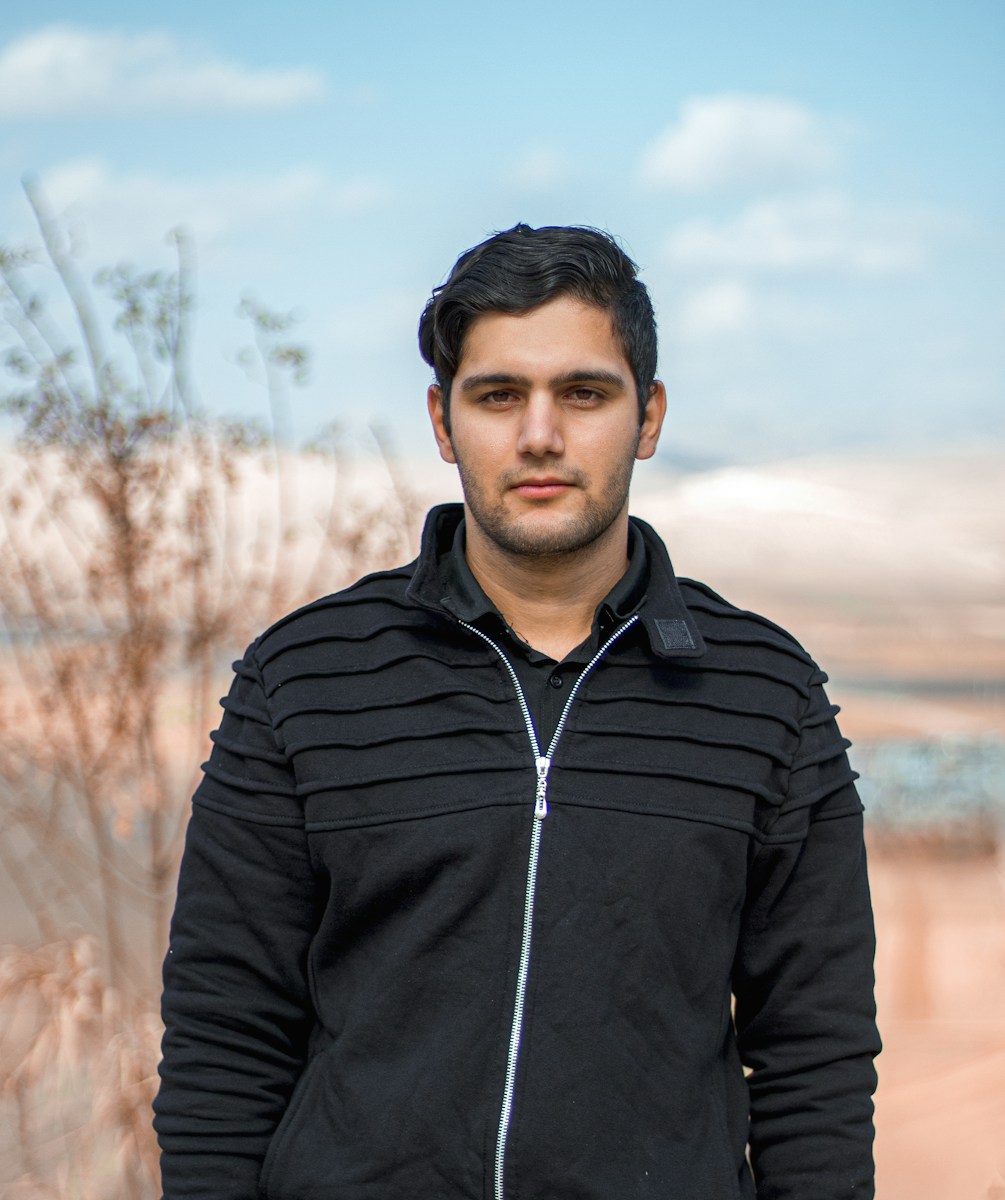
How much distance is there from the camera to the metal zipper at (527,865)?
4.79 ft

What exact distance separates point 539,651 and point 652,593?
178 millimetres

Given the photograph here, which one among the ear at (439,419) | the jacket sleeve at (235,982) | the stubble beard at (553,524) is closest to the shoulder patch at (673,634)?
the stubble beard at (553,524)

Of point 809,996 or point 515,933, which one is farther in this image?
point 809,996

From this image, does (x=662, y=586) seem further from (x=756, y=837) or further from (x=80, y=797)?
(x=80, y=797)

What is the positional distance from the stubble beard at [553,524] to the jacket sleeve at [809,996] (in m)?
0.38

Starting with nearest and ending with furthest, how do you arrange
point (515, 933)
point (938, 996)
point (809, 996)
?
point (515, 933), point (809, 996), point (938, 996)

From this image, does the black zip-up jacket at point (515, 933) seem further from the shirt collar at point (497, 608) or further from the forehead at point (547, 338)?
the forehead at point (547, 338)

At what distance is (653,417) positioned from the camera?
1.85 meters

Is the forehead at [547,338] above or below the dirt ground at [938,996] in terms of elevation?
above

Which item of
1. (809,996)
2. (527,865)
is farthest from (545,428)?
(809,996)

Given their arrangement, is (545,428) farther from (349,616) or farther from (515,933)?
(515,933)

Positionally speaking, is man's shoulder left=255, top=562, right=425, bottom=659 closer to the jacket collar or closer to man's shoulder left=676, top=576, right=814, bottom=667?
the jacket collar

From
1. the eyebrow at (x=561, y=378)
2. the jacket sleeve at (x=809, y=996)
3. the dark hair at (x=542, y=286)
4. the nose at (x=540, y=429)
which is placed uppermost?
the dark hair at (x=542, y=286)

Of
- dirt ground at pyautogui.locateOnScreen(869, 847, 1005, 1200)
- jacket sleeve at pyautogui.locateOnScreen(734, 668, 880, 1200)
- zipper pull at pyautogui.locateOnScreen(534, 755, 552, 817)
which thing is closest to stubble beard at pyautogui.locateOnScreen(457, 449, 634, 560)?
zipper pull at pyautogui.locateOnScreen(534, 755, 552, 817)
